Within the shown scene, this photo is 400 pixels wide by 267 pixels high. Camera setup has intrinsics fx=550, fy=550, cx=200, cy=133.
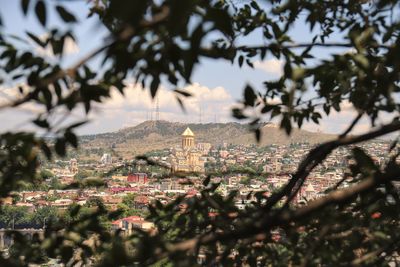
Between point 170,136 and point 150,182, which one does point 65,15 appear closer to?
point 150,182

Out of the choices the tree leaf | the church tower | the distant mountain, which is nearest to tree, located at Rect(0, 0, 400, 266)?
the tree leaf

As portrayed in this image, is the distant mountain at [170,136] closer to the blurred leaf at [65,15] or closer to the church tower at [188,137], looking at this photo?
the church tower at [188,137]

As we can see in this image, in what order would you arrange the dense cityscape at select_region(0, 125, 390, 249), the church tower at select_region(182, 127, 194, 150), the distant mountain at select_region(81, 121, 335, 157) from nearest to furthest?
the dense cityscape at select_region(0, 125, 390, 249) < the church tower at select_region(182, 127, 194, 150) < the distant mountain at select_region(81, 121, 335, 157)

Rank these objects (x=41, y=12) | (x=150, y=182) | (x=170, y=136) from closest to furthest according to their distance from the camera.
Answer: (x=41, y=12)
(x=150, y=182)
(x=170, y=136)

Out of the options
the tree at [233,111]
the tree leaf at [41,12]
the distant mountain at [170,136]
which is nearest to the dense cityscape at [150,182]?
the tree at [233,111]

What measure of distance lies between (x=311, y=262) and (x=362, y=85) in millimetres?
544

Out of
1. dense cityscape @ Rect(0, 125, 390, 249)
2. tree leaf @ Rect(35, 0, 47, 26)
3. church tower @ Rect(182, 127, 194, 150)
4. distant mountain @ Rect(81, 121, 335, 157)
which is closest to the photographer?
tree leaf @ Rect(35, 0, 47, 26)

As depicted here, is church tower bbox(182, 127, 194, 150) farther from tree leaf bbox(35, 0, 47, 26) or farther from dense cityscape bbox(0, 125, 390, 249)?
tree leaf bbox(35, 0, 47, 26)

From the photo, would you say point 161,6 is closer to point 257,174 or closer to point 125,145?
point 257,174

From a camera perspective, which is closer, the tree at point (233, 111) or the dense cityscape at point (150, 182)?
the tree at point (233, 111)

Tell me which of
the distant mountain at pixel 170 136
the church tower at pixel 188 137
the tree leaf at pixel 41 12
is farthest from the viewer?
the distant mountain at pixel 170 136

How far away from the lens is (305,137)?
407ft

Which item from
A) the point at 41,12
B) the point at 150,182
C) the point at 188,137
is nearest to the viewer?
the point at 41,12

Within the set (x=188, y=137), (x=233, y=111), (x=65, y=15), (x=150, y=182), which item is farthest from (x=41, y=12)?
(x=188, y=137)
